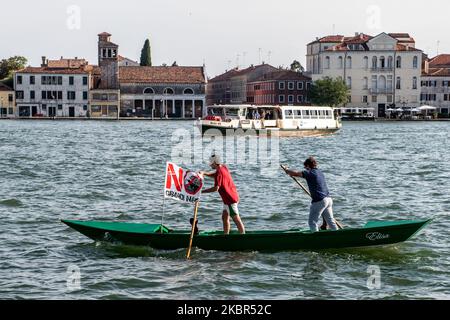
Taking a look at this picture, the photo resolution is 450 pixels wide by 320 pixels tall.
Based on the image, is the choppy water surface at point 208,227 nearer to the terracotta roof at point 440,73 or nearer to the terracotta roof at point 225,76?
the terracotta roof at point 440,73

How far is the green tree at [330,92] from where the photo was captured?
4028 inches

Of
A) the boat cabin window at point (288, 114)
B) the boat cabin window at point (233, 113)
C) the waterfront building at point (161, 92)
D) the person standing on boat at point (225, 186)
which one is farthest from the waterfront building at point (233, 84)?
the person standing on boat at point (225, 186)

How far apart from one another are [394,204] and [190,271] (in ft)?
33.4

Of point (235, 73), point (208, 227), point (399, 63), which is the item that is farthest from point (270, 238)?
point (235, 73)

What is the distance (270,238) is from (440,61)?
107671 millimetres

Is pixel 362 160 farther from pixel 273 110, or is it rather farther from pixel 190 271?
pixel 190 271

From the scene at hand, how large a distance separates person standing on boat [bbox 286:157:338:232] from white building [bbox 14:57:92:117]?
95.4 m

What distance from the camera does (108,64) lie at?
108812mm

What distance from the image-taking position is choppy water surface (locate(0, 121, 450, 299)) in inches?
513

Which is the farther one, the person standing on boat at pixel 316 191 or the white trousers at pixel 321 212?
the white trousers at pixel 321 212

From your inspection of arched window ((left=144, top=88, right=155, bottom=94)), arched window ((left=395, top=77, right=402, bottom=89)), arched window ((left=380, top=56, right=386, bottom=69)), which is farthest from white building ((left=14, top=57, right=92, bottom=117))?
→ arched window ((left=395, top=77, right=402, bottom=89))

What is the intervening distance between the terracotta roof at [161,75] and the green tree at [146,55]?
33.5ft

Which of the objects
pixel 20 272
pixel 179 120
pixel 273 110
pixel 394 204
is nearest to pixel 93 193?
pixel 394 204

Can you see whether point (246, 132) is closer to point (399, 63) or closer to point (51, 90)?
point (51, 90)
